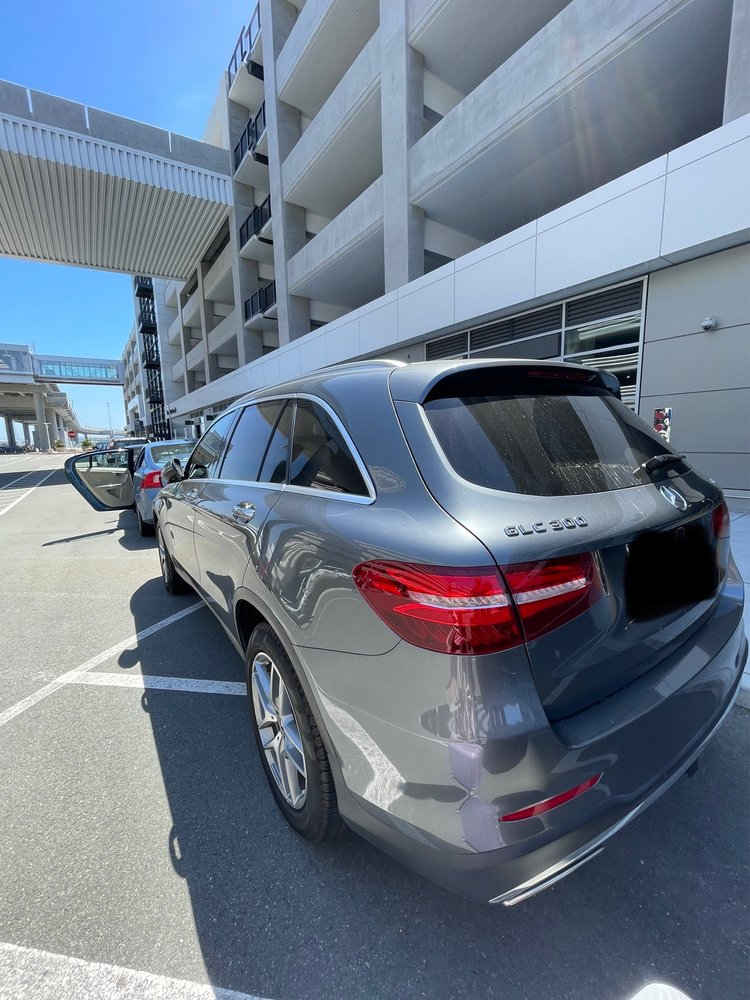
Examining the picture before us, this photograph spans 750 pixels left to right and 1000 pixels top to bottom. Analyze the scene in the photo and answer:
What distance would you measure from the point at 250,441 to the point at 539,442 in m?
1.78

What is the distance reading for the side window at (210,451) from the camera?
3.28 m

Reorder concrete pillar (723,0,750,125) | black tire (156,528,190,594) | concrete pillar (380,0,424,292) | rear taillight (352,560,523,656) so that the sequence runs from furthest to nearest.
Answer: concrete pillar (380,0,424,292) → concrete pillar (723,0,750,125) → black tire (156,528,190,594) → rear taillight (352,560,523,656)

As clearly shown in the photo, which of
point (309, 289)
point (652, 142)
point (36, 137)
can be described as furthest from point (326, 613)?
point (36, 137)

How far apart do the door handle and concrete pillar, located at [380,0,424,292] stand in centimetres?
1070

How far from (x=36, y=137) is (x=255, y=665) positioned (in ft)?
76.3

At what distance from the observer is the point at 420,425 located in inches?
59.2

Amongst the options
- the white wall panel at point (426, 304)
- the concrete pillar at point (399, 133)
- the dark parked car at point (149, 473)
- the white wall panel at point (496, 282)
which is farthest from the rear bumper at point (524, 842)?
the concrete pillar at point (399, 133)

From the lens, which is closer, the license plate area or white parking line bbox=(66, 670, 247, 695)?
the license plate area

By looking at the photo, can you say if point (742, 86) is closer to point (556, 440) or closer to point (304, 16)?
point (556, 440)

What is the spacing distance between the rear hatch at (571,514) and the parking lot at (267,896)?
838mm

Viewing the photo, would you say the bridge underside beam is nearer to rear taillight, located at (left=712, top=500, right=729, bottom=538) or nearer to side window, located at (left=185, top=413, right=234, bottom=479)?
side window, located at (left=185, top=413, right=234, bottom=479)

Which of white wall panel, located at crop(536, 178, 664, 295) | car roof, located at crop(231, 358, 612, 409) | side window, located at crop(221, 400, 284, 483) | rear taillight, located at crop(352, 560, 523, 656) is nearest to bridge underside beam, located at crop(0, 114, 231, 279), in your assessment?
white wall panel, located at crop(536, 178, 664, 295)

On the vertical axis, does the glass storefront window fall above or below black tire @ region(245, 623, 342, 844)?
above

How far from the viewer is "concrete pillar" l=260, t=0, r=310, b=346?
16.5m
